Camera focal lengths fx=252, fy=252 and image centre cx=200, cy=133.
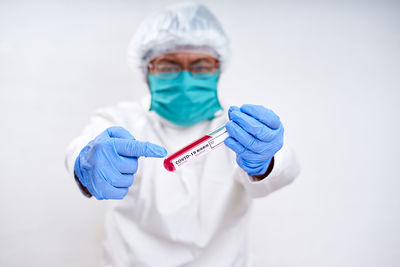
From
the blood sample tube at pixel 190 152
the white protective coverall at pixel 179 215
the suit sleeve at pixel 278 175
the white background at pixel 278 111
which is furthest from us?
the white background at pixel 278 111

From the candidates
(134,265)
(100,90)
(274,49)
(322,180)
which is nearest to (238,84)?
(274,49)

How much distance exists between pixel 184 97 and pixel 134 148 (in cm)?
40

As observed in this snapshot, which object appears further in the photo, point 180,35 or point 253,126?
point 180,35

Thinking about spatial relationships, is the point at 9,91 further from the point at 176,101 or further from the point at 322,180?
the point at 322,180

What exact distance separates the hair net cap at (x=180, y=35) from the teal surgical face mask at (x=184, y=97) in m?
0.10

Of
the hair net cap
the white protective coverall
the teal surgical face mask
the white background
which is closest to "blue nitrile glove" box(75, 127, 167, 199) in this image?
the white protective coverall

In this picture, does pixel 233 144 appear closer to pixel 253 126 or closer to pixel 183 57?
pixel 253 126

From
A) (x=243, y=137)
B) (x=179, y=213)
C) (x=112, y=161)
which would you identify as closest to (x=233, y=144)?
(x=243, y=137)

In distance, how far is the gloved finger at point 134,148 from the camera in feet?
2.05

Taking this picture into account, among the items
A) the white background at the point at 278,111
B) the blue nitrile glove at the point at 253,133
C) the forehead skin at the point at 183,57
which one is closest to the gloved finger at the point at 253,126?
the blue nitrile glove at the point at 253,133

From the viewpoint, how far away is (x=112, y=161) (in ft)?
2.10

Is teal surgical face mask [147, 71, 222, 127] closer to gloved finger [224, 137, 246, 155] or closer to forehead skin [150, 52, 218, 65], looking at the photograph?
forehead skin [150, 52, 218, 65]

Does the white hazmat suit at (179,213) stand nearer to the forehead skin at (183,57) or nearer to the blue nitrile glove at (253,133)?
the forehead skin at (183,57)

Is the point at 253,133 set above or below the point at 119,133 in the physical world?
below
